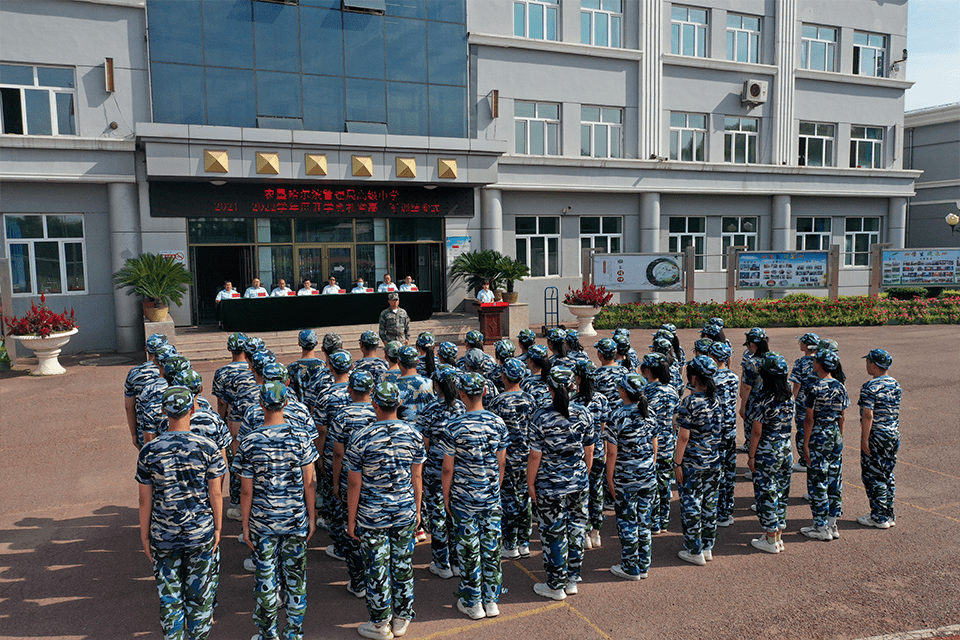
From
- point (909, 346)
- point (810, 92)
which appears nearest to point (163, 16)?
point (909, 346)

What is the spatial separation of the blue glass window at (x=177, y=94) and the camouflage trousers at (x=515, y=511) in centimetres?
1774

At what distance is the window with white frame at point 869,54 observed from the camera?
30.3 metres

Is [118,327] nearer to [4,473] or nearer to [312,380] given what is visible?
[4,473]

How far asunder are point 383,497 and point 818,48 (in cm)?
3216

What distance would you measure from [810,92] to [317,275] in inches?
897

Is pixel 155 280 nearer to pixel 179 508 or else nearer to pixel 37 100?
pixel 37 100

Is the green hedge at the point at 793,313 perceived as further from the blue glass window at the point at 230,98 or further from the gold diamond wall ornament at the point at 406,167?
the blue glass window at the point at 230,98

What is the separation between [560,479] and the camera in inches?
221

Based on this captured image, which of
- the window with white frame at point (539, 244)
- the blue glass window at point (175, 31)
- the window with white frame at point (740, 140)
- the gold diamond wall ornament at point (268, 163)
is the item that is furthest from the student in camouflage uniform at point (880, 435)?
the window with white frame at point (740, 140)

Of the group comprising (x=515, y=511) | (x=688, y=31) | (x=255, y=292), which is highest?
(x=688, y=31)

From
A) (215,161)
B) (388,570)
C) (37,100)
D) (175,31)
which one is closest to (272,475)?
(388,570)

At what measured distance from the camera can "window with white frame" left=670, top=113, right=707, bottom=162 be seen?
27391mm

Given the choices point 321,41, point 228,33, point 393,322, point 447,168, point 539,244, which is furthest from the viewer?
point 539,244

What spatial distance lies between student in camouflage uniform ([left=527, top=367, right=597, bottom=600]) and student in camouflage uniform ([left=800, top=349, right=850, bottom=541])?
8.72 feet
